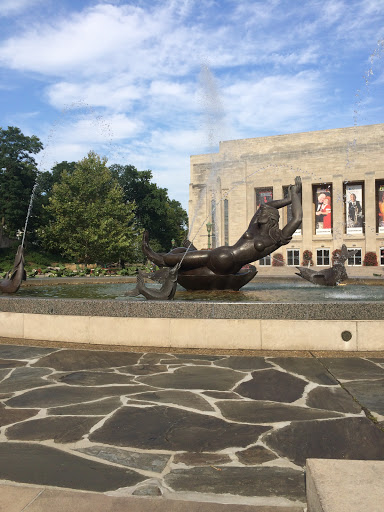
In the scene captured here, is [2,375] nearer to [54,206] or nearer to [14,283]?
[14,283]

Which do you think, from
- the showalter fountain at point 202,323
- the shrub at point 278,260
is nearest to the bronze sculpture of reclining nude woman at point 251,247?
the showalter fountain at point 202,323

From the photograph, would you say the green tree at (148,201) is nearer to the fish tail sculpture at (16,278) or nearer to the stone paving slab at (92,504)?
the fish tail sculpture at (16,278)

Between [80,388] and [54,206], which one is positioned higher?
[54,206]

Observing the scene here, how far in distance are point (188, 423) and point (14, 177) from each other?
50408mm

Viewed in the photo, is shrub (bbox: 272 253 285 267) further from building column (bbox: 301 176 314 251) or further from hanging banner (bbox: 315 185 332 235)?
hanging banner (bbox: 315 185 332 235)

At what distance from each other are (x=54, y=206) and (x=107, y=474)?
38.0 m

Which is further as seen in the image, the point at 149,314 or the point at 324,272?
the point at 324,272

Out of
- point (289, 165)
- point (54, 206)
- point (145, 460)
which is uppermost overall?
point (289, 165)

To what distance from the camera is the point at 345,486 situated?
179cm

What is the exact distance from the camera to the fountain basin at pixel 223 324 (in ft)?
19.0

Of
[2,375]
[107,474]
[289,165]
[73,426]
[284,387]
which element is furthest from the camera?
[289,165]

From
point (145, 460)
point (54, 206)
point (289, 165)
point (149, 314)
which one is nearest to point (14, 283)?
point (149, 314)

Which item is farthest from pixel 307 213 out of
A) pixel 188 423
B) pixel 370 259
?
pixel 188 423

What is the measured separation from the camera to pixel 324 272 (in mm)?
11062
